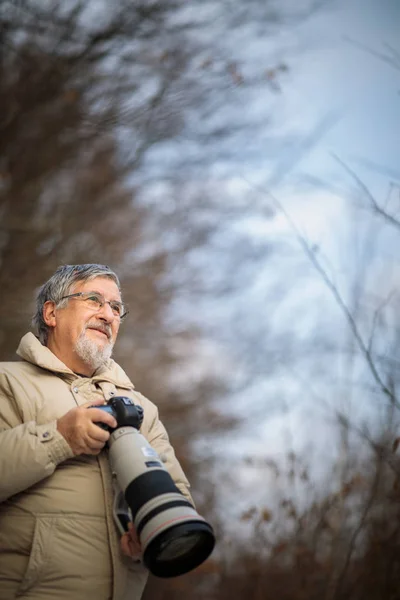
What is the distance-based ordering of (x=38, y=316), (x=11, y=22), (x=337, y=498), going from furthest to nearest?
(x=11, y=22) < (x=337, y=498) < (x=38, y=316)

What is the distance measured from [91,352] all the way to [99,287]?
0.28 m

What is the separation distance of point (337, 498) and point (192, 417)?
5.95ft

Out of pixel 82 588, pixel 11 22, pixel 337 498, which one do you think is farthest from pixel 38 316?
pixel 11 22

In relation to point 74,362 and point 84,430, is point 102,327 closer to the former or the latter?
point 74,362

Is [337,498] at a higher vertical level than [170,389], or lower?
lower

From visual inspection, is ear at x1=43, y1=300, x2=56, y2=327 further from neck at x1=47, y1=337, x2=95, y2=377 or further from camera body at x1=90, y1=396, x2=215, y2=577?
camera body at x1=90, y1=396, x2=215, y2=577

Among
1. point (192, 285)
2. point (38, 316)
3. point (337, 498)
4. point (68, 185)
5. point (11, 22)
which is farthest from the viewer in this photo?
point (192, 285)

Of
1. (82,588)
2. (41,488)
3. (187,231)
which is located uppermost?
(187,231)

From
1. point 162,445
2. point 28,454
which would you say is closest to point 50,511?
point 28,454

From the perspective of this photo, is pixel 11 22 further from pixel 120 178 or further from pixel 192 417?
pixel 192 417

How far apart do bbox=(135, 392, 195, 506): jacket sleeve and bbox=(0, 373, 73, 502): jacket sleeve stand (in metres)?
0.41

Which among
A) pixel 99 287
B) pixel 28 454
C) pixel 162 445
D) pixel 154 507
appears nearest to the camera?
pixel 154 507

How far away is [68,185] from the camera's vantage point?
475 cm

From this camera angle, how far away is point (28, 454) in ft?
5.00
